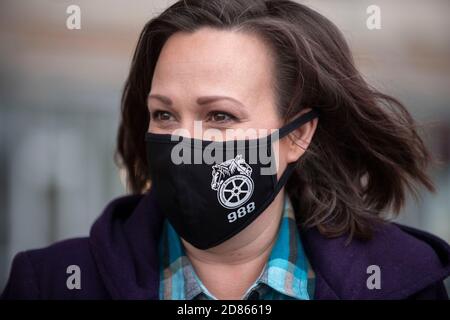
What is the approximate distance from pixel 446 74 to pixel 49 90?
423 cm

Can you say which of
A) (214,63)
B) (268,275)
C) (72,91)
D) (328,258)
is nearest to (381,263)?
(328,258)

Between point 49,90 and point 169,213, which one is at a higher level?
point 49,90

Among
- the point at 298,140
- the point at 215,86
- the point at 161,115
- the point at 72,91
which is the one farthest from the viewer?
the point at 72,91

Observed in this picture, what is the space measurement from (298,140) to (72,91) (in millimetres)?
3880

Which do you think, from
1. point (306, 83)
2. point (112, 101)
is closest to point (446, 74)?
point (112, 101)

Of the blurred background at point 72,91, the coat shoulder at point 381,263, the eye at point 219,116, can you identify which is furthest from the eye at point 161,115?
the blurred background at point 72,91

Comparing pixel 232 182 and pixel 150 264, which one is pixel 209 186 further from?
pixel 150 264

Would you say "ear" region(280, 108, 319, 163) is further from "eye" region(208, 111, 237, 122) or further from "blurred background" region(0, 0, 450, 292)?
"blurred background" region(0, 0, 450, 292)

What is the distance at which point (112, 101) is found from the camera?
19.5ft

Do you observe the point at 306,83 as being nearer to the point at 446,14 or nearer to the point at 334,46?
the point at 334,46

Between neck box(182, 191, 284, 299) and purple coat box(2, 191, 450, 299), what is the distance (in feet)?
0.61

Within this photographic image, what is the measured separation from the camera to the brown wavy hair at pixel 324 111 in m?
2.31

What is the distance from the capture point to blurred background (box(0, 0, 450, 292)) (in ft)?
17.7

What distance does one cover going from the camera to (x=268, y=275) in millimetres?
2215
